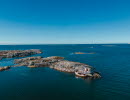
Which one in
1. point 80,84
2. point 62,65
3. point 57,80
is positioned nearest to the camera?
point 80,84

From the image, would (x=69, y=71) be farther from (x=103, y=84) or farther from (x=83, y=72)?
(x=103, y=84)

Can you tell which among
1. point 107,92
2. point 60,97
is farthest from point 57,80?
point 107,92

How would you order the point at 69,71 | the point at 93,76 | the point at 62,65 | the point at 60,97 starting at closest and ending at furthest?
the point at 60,97 → the point at 93,76 → the point at 69,71 → the point at 62,65

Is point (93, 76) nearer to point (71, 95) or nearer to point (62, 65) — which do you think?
point (71, 95)

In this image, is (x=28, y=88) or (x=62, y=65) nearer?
(x=28, y=88)

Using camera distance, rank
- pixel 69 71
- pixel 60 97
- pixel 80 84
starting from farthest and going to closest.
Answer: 1. pixel 69 71
2. pixel 80 84
3. pixel 60 97

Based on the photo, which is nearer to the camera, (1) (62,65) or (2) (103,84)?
(2) (103,84)

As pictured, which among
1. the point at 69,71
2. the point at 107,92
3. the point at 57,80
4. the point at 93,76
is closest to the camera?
the point at 107,92

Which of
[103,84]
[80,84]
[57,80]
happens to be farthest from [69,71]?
[103,84]
